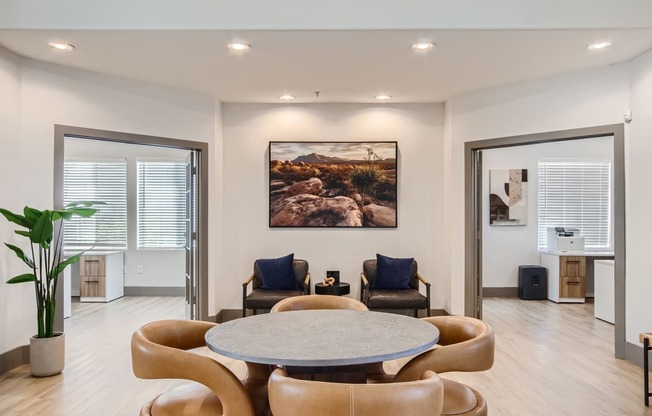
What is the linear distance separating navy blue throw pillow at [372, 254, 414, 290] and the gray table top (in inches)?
106

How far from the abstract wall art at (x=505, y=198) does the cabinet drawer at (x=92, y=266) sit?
629 cm

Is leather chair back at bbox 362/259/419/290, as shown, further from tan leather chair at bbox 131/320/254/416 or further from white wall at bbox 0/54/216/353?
tan leather chair at bbox 131/320/254/416

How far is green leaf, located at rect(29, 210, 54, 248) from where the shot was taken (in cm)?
374

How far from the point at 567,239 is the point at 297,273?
14.9ft

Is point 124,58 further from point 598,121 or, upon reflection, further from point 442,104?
point 598,121

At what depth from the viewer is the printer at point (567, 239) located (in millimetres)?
7266

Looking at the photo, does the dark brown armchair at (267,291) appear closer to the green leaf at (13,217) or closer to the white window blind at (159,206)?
the green leaf at (13,217)

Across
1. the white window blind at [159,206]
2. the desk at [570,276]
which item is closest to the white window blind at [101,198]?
the white window blind at [159,206]

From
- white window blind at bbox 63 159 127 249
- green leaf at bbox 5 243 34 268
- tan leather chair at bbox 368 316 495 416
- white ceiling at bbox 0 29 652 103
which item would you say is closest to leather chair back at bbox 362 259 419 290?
white ceiling at bbox 0 29 652 103

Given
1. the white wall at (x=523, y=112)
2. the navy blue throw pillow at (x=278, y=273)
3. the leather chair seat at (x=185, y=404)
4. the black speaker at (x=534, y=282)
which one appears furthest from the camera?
the black speaker at (x=534, y=282)

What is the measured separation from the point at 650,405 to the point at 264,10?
164 inches

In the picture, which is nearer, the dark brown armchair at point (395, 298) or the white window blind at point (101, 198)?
the dark brown armchair at point (395, 298)

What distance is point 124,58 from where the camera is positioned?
418cm

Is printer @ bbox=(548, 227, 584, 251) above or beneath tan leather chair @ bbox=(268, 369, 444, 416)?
above
